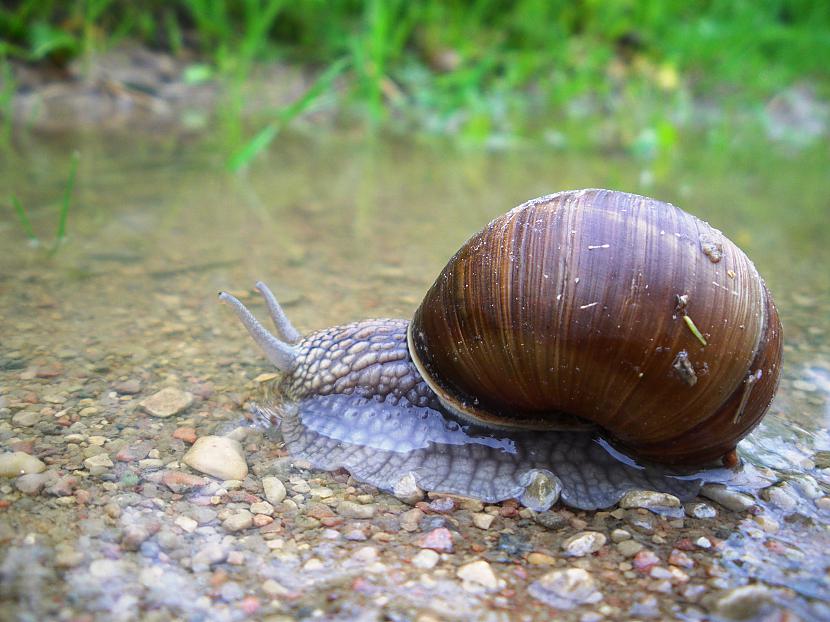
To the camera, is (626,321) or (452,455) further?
(452,455)

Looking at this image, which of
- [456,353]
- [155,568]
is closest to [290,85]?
[456,353]

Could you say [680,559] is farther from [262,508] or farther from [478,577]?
[262,508]

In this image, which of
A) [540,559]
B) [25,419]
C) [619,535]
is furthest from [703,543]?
[25,419]

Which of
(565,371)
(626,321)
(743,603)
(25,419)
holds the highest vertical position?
(626,321)

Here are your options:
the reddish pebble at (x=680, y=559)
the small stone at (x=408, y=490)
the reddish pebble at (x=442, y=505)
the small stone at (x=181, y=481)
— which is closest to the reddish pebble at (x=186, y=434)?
the small stone at (x=181, y=481)

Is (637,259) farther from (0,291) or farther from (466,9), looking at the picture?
(466,9)

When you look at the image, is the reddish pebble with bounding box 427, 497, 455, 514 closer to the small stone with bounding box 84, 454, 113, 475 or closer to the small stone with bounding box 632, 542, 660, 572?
the small stone with bounding box 632, 542, 660, 572

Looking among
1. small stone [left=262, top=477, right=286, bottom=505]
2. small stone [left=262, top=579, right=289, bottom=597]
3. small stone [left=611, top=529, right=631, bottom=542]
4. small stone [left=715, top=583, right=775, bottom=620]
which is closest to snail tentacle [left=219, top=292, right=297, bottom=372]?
small stone [left=262, top=477, right=286, bottom=505]
